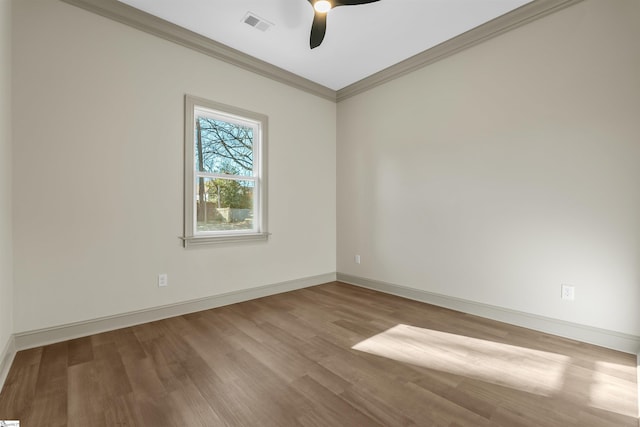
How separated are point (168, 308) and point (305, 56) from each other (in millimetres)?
3196

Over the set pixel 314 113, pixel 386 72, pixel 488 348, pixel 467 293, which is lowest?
pixel 488 348

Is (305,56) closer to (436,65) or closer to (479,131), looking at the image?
(436,65)

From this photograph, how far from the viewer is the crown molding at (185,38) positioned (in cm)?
253

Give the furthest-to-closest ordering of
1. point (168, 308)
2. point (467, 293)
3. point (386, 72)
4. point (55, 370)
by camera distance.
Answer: point (386, 72) < point (467, 293) < point (168, 308) < point (55, 370)

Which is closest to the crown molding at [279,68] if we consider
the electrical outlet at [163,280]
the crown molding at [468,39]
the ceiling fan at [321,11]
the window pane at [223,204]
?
the crown molding at [468,39]

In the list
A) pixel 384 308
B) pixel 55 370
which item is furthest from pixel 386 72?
pixel 55 370

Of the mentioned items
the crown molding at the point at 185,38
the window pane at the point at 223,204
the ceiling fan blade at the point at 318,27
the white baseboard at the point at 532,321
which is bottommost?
the white baseboard at the point at 532,321

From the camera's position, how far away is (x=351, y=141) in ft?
14.3

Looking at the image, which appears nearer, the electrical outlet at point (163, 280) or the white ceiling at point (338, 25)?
the white ceiling at point (338, 25)

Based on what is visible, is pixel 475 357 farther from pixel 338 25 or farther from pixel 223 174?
pixel 338 25

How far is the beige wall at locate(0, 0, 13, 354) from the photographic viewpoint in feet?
6.17

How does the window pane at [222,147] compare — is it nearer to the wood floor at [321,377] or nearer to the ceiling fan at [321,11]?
the ceiling fan at [321,11]

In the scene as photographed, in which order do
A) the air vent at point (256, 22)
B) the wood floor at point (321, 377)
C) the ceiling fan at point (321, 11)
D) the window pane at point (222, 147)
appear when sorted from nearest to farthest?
1. the wood floor at point (321, 377)
2. the ceiling fan at point (321, 11)
3. the air vent at point (256, 22)
4. the window pane at point (222, 147)

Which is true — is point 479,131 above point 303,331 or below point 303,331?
above
